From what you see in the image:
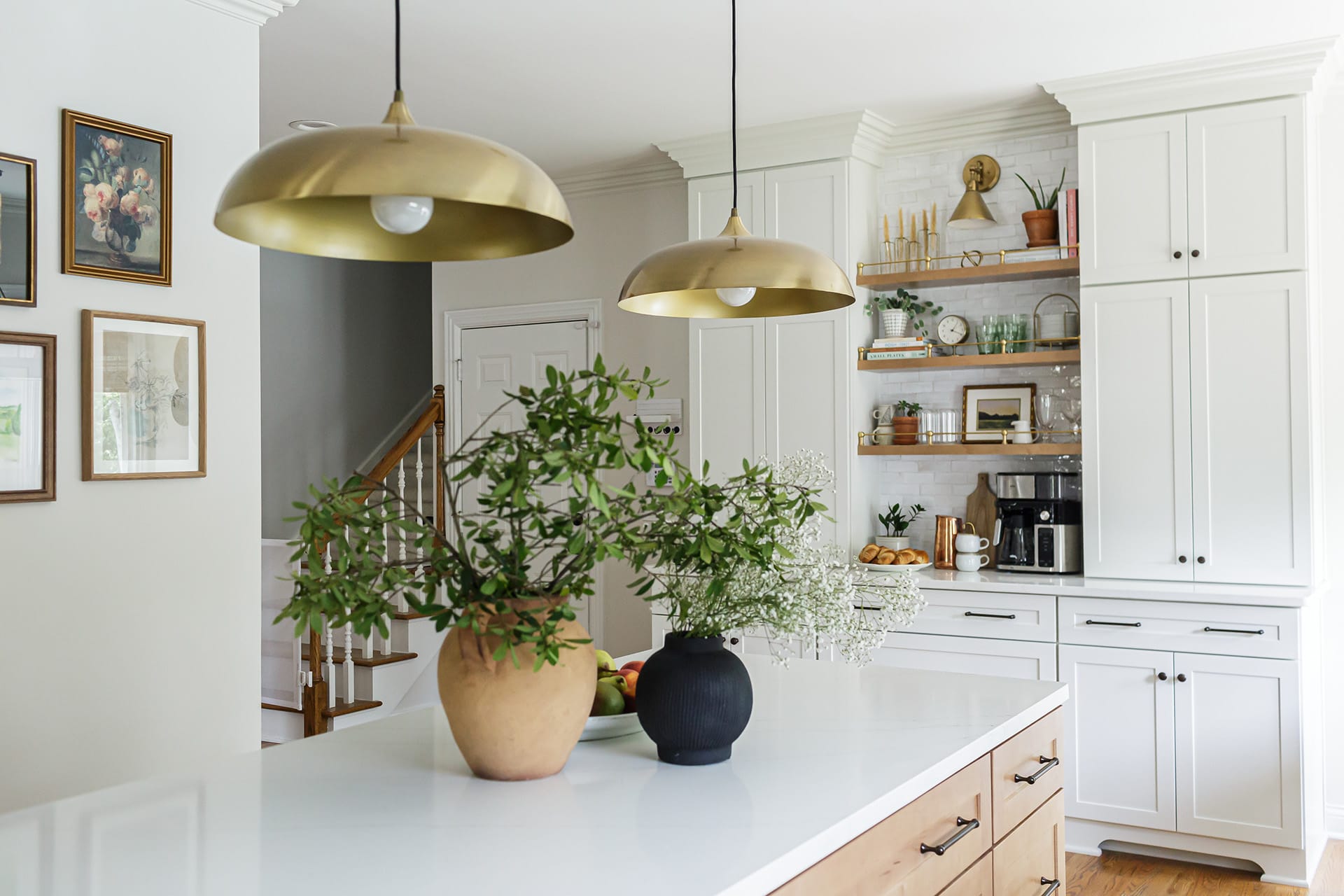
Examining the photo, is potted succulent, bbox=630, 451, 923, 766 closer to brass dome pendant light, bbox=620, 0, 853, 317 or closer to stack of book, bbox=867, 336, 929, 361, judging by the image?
brass dome pendant light, bbox=620, 0, 853, 317

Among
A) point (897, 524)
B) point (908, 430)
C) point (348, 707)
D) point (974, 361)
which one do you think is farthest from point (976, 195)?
point (348, 707)

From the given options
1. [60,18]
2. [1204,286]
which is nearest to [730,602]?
[60,18]

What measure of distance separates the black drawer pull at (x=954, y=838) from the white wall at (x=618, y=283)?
3.44m

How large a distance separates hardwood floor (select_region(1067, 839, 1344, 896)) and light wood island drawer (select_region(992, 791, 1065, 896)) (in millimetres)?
1422

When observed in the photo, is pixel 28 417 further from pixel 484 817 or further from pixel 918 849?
pixel 918 849

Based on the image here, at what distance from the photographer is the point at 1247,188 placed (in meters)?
3.88

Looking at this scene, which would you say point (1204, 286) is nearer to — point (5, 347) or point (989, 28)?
point (989, 28)

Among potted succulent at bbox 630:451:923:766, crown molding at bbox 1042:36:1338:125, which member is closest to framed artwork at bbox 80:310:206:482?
potted succulent at bbox 630:451:923:766

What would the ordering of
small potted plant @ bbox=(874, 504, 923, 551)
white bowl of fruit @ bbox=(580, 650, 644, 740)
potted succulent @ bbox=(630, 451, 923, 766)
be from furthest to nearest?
small potted plant @ bbox=(874, 504, 923, 551), white bowl of fruit @ bbox=(580, 650, 644, 740), potted succulent @ bbox=(630, 451, 923, 766)

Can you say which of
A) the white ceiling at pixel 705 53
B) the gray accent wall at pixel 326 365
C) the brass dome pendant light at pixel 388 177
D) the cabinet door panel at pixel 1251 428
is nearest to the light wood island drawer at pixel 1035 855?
the brass dome pendant light at pixel 388 177

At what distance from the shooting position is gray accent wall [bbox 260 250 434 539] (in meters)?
6.56

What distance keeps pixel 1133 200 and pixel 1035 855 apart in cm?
267

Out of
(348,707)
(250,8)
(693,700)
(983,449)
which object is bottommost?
(348,707)

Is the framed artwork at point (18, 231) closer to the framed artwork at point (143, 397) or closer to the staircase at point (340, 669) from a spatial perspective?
the framed artwork at point (143, 397)
